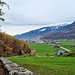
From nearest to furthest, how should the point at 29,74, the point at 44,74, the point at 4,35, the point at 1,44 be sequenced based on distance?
the point at 29,74, the point at 44,74, the point at 1,44, the point at 4,35

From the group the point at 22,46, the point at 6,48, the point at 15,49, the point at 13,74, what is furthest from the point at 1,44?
the point at 13,74

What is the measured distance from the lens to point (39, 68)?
32188mm

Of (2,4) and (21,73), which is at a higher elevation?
(2,4)

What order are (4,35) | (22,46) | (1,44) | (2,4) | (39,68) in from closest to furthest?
(39,68) < (2,4) < (1,44) < (4,35) < (22,46)

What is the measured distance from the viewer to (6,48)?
141 metres

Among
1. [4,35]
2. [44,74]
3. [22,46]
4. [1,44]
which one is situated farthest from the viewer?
[22,46]

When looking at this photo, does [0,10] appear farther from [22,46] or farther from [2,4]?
[22,46]

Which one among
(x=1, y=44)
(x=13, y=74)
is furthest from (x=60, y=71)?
(x=1, y=44)

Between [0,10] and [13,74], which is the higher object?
[0,10]

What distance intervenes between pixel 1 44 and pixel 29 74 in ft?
386

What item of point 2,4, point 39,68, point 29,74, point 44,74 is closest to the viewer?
point 29,74

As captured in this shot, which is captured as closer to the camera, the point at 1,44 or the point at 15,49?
the point at 1,44

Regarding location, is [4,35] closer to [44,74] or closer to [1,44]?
[1,44]

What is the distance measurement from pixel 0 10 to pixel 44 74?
10794mm
